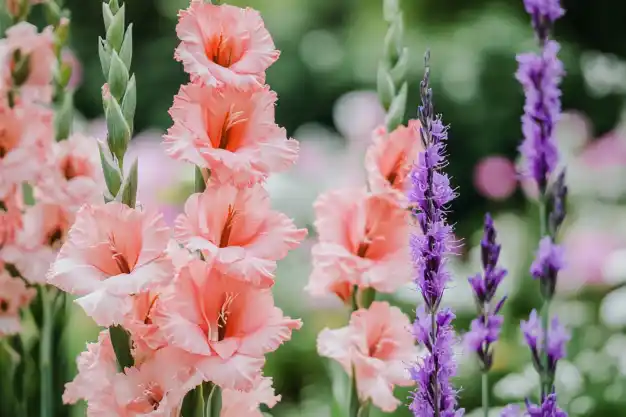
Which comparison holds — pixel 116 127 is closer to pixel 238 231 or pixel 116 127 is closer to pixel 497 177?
pixel 238 231

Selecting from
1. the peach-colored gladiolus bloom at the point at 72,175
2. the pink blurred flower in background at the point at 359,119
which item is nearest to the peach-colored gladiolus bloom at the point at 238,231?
the peach-colored gladiolus bloom at the point at 72,175

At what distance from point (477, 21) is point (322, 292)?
109 inches

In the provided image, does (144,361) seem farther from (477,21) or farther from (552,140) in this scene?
(477,21)

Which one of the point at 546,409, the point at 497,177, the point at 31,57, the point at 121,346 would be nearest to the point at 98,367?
the point at 121,346

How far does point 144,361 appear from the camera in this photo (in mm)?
521

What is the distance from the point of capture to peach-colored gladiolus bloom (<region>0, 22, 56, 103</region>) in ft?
2.56

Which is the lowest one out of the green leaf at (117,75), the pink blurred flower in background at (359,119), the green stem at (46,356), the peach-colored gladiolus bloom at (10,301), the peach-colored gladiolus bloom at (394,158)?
the pink blurred flower in background at (359,119)

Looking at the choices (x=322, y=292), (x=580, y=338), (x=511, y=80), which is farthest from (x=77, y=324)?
(x=511, y=80)

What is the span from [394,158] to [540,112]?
144 millimetres

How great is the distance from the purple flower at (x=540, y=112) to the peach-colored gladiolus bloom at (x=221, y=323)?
0.50ft

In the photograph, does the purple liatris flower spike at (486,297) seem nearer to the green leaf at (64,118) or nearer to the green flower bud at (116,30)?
the green flower bud at (116,30)

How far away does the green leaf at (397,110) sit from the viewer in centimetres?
65

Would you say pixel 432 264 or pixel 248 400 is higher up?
pixel 432 264

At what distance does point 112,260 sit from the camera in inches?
20.4
